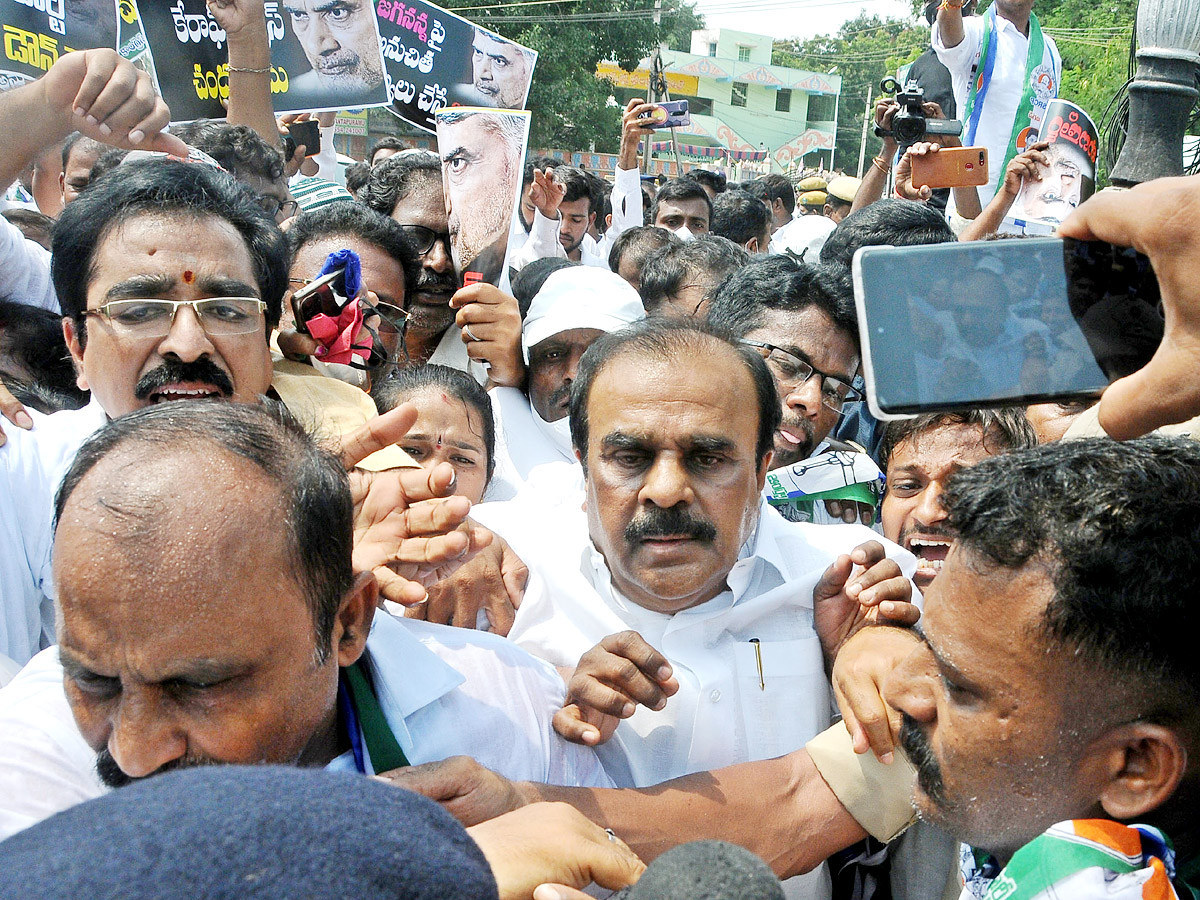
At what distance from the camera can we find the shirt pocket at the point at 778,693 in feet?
7.36

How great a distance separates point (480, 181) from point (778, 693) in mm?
2238

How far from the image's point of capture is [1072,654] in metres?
1.52

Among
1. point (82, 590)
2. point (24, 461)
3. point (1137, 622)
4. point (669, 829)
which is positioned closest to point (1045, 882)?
point (1137, 622)

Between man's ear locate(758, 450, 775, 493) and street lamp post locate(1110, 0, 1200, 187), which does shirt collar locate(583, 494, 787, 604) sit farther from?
street lamp post locate(1110, 0, 1200, 187)

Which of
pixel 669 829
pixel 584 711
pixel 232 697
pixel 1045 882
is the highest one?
pixel 232 697

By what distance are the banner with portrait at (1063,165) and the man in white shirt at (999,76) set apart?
3.76ft

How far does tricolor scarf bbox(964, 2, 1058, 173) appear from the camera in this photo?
19.1ft

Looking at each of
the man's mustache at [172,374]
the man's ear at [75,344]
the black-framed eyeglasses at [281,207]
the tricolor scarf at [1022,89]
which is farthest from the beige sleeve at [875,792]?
the tricolor scarf at [1022,89]

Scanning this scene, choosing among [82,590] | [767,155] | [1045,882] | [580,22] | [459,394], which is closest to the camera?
[1045,882]

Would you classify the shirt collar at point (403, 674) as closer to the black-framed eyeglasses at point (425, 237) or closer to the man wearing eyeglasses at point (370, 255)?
the man wearing eyeglasses at point (370, 255)

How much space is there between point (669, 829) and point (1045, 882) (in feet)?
2.54

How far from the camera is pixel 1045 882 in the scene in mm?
1302

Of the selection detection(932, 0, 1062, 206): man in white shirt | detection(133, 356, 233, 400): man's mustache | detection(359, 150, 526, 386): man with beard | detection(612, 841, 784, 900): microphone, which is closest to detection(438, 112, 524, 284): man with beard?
detection(359, 150, 526, 386): man with beard

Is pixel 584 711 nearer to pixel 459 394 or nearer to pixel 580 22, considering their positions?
pixel 459 394
